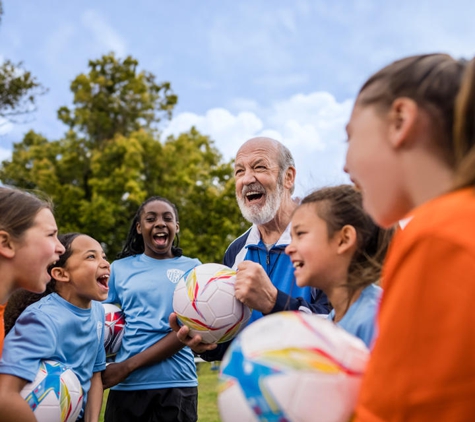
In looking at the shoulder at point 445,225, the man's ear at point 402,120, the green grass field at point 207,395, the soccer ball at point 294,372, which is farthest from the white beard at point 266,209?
the green grass field at point 207,395

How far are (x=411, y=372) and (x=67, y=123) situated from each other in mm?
28125

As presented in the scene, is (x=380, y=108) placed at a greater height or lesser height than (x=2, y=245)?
greater

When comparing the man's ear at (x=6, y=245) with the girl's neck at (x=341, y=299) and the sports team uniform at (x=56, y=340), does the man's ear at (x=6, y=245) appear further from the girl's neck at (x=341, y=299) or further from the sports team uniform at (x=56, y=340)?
the girl's neck at (x=341, y=299)

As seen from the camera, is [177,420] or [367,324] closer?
[367,324]

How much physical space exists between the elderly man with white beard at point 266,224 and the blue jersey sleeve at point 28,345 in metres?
0.86

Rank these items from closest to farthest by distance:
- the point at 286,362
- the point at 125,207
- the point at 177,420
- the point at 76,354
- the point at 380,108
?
the point at 380,108, the point at 286,362, the point at 76,354, the point at 177,420, the point at 125,207

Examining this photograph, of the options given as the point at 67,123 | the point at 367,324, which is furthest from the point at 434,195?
the point at 67,123

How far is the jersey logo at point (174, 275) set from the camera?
5.45 meters

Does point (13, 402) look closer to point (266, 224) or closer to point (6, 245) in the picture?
point (6, 245)

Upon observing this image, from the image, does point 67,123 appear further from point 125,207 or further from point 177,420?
point 177,420

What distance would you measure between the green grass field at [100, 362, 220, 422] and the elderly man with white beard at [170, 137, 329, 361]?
548cm

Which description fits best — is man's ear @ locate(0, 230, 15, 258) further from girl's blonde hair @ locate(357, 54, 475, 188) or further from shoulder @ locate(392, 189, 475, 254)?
shoulder @ locate(392, 189, 475, 254)

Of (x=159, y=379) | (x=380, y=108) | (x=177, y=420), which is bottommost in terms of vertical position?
(x=177, y=420)

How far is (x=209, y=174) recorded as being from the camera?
85.5 feet
